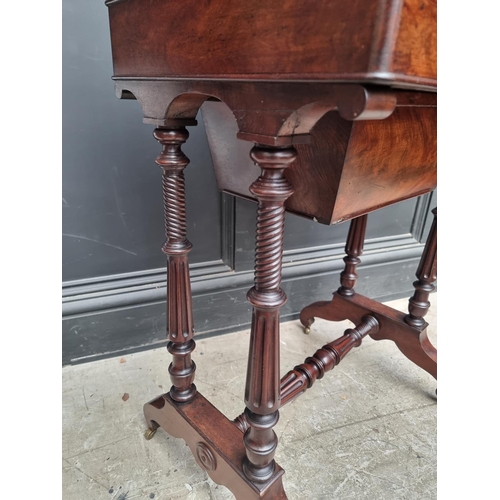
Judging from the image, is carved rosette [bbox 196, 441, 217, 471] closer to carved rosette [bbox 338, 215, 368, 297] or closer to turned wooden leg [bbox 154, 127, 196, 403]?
turned wooden leg [bbox 154, 127, 196, 403]

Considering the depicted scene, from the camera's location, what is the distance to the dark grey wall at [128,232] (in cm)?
101

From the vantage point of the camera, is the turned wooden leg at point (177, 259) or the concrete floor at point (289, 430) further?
the concrete floor at point (289, 430)

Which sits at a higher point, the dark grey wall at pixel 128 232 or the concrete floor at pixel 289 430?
the dark grey wall at pixel 128 232

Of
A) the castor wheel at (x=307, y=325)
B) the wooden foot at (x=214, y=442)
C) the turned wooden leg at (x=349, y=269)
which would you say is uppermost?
the turned wooden leg at (x=349, y=269)

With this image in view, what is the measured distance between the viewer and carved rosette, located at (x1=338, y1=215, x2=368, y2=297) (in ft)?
4.11

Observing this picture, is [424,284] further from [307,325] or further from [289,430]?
[289,430]

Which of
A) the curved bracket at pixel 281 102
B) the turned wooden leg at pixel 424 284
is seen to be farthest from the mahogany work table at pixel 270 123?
the turned wooden leg at pixel 424 284

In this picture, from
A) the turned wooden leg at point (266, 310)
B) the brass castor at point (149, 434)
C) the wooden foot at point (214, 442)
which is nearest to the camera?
the turned wooden leg at point (266, 310)

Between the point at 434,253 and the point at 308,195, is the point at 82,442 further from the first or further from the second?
the point at 434,253

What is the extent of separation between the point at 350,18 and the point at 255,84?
15 centimetres

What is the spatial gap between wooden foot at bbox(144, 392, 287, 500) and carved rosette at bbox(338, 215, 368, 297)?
64 centimetres

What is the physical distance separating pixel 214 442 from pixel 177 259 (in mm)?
382

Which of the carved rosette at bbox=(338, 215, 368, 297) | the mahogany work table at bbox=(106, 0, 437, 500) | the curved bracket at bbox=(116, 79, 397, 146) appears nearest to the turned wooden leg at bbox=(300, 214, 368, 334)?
the carved rosette at bbox=(338, 215, 368, 297)

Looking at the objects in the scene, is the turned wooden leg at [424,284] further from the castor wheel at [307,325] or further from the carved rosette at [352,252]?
the castor wheel at [307,325]
